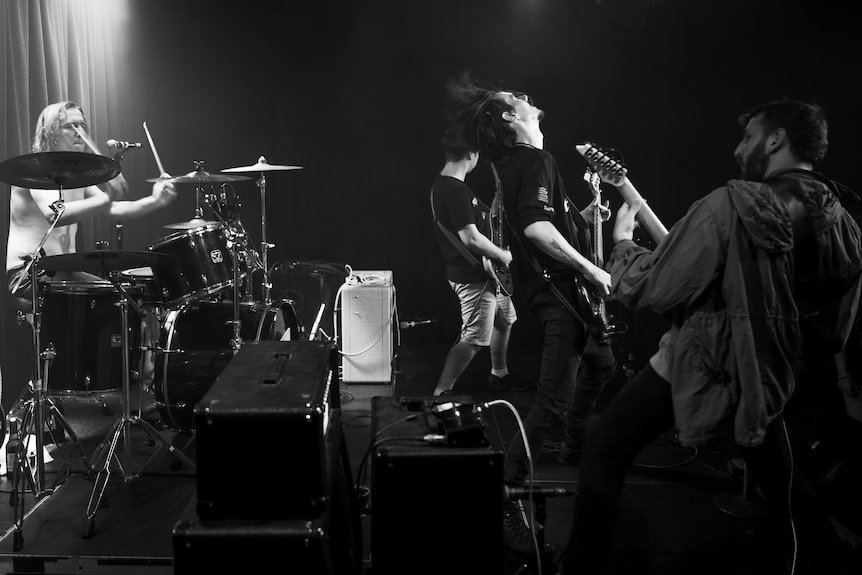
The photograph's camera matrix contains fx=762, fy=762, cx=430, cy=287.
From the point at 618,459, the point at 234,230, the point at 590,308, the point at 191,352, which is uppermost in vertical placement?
the point at 234,230

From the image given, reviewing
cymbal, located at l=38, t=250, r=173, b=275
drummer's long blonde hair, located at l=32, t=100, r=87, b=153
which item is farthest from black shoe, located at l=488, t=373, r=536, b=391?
drummer's long blonde hair, located at l=32, t=100, r=87, b=153

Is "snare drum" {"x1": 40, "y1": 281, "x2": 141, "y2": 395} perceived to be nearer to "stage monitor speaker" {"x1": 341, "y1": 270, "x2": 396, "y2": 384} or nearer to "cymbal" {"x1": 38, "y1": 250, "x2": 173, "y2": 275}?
"cymbal" {"x1": 38, "y1": 250, "x2": 173, "y2": 275}

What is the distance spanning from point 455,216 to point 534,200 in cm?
196

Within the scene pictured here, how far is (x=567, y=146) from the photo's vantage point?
24.3ft

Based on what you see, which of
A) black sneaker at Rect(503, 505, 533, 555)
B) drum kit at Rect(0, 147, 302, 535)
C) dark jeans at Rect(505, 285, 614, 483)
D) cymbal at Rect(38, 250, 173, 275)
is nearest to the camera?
black sneaker at Rect(503, 505, 533, 555)

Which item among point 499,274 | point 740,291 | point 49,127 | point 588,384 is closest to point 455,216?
point 499,274

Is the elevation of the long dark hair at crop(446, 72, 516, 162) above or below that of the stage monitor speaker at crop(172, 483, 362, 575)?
above

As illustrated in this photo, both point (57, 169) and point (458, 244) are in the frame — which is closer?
point (57, 169)

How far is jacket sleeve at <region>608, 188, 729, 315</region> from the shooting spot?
7.03ft

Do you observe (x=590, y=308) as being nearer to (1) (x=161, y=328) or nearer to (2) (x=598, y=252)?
(2) (x=598, y=252)

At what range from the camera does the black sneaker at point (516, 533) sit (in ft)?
9.33

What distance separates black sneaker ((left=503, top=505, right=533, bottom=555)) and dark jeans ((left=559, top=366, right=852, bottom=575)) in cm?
45

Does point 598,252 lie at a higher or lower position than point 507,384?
higher

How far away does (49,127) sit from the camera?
4.62 meters
